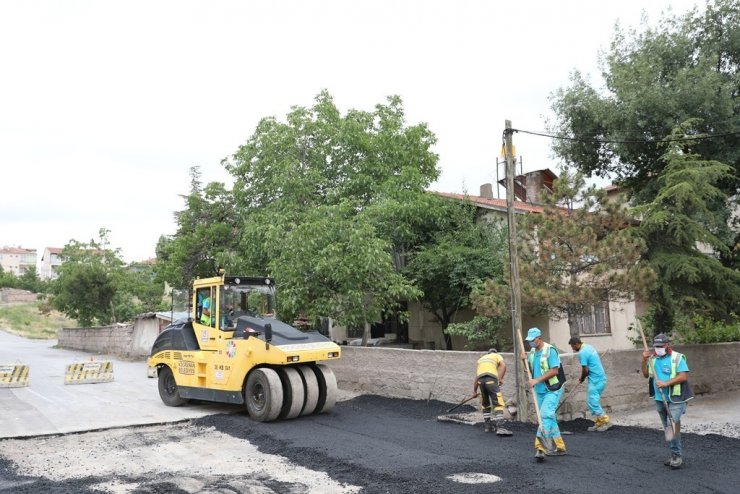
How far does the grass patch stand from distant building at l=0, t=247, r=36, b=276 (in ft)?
291

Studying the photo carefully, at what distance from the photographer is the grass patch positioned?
165 ft

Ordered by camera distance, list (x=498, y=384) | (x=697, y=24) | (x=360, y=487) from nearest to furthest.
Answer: (x=360, y=487)
(x=498, y=384)
(x=697, y=24)

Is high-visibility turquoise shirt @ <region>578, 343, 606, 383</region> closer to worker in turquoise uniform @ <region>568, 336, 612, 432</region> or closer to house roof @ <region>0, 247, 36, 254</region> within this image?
worker in turquoise uniform @ <region>568, 336, 612, 432</region>

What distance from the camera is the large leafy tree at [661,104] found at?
637 inches

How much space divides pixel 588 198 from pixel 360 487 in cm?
823

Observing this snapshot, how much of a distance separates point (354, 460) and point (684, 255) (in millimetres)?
8502

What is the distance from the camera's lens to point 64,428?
10.6m

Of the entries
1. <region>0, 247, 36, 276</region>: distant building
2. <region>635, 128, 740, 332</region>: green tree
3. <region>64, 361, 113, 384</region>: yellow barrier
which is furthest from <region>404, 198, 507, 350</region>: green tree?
<region>0, 247, 36, 276</region>: distant building

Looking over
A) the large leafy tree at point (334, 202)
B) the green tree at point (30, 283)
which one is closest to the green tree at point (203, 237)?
the large leafy tree at point (334, 202)

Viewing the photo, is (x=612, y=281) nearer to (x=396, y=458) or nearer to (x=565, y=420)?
(x=565, y=420)

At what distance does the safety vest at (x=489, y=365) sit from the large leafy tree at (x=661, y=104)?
7.64 meters

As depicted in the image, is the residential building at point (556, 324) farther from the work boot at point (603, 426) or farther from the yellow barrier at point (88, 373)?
the yellow barrier at point (88, 373)

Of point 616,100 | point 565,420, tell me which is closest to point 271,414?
point 565,420

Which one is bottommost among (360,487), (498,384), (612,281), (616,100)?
(360,487)
